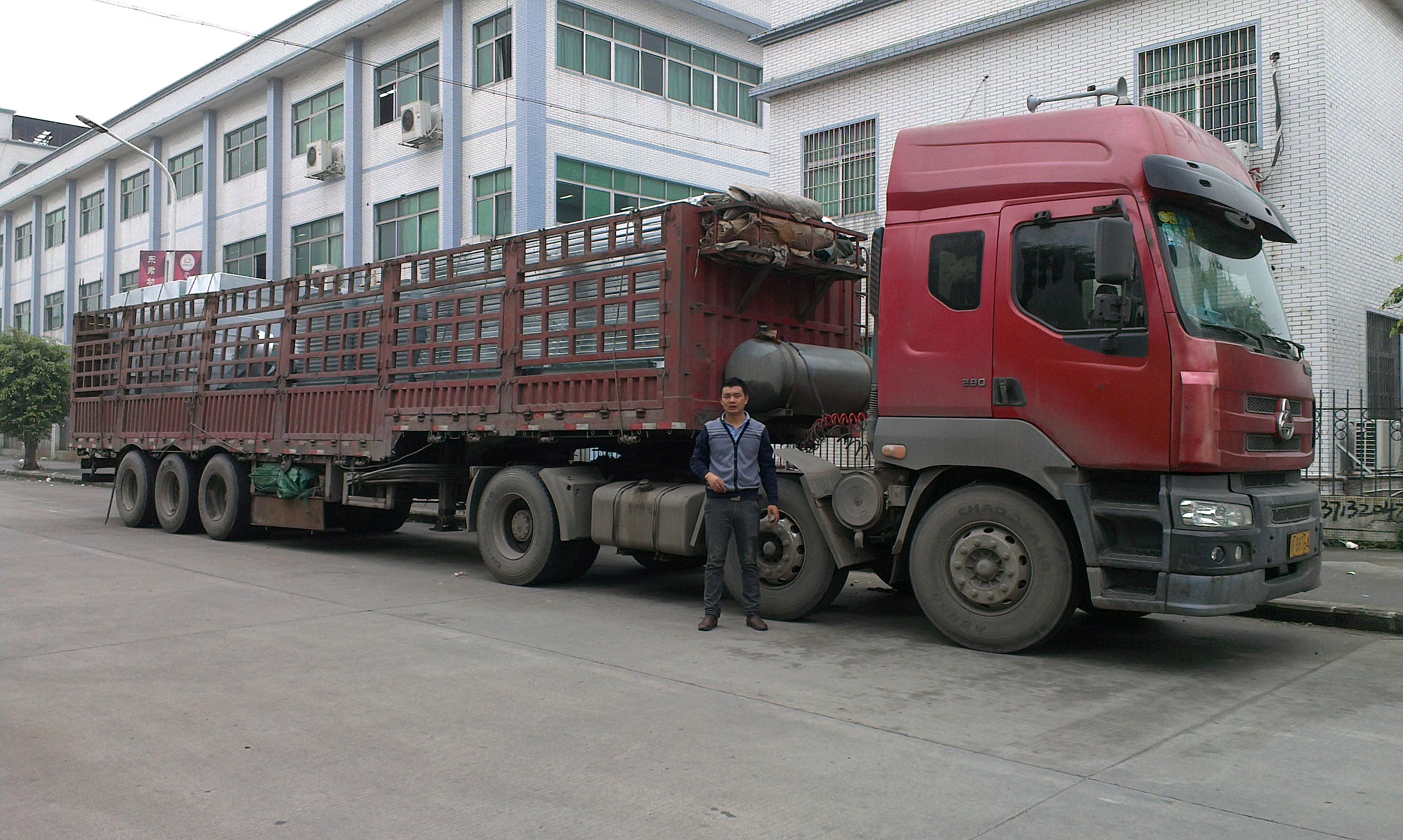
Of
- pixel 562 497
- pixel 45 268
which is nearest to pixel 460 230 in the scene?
pixel 562 497

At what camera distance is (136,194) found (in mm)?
38062

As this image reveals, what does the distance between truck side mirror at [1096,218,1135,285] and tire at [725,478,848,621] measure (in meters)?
2.68

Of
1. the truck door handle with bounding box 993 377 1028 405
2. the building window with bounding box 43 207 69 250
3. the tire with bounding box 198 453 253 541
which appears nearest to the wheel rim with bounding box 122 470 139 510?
the tire with bounding box 198 453 253 541

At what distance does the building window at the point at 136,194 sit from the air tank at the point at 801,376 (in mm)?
33893

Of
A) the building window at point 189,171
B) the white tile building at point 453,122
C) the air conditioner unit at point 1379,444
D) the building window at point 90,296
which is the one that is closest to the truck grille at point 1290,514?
the air conditioner unit at point 1379,444

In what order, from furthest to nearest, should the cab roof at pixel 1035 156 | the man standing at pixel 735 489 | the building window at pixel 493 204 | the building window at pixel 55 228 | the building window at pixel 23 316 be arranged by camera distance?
the building window at pixel 23 316, the building window at pixel 55 228, the building window at pixel 493 204, the man standing at pixel 735 489, the cab roof at pixel 1035 156

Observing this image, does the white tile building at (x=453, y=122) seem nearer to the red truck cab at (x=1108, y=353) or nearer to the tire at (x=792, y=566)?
the tire at (x=792, y=566)

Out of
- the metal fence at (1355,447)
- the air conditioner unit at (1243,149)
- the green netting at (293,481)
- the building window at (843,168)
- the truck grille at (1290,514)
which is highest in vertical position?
the building window at (843,168)

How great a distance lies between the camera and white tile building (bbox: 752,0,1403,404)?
487 inches

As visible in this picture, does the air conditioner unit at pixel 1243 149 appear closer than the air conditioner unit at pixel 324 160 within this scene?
Yes

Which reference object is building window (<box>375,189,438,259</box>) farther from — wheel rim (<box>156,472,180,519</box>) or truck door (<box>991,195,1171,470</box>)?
truck door (<box>991,195,1171,470</box>)

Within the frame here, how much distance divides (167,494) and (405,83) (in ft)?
44.5

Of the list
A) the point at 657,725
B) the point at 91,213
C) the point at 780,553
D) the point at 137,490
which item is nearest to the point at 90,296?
the point at 91,213

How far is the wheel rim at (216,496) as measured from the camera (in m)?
13.5
